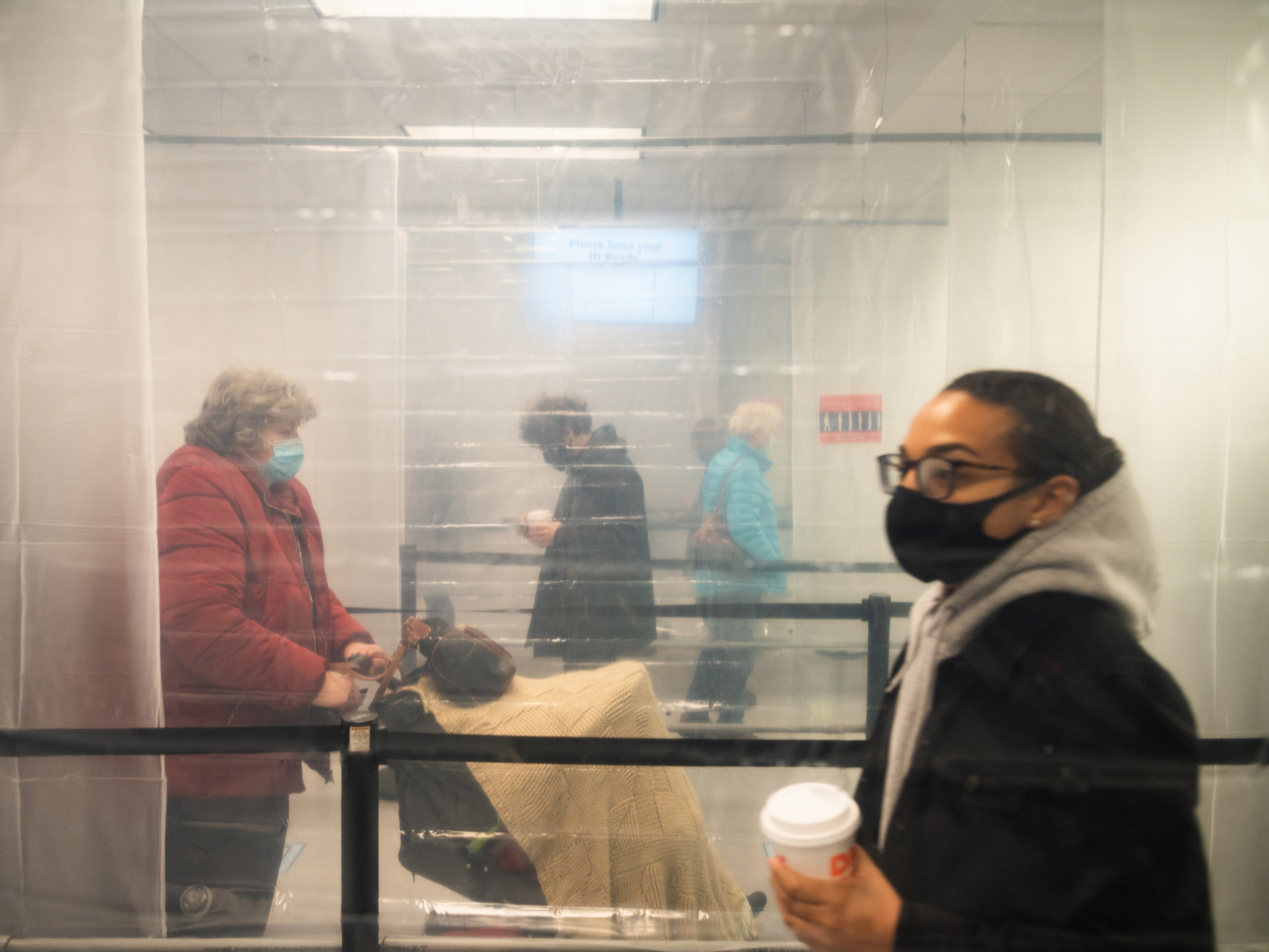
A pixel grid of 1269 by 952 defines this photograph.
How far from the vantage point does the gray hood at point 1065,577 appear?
669mm

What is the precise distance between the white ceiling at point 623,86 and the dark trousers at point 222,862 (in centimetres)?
116

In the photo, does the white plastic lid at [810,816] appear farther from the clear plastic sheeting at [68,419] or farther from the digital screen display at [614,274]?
the clear plastic sheeting at [68,419]

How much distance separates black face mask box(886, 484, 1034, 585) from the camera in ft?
2.42

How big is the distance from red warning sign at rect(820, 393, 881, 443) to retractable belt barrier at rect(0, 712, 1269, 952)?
0.54 metres

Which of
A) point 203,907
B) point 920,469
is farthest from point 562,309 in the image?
point 203,907

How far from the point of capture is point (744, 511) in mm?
1422

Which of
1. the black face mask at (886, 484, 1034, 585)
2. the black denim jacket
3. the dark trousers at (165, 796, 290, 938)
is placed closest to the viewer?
the black denim jacket

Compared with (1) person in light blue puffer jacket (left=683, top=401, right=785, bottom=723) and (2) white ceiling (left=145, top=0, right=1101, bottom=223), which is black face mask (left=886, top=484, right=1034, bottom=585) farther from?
(2) white ceiling (left=145, top=0, right=1101, bottom=223)

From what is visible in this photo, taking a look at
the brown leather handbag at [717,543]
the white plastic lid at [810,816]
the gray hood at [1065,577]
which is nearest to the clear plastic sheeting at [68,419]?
the brown leather handbag at [717,543]

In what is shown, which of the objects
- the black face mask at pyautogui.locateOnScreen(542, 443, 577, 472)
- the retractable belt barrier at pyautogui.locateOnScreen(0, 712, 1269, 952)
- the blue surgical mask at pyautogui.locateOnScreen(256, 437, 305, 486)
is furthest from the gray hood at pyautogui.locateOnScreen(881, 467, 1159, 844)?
the blue surgical mask at pyautogui.locateOnScreen(256, 437, 305, 486)

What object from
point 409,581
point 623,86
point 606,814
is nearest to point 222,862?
point 409,581

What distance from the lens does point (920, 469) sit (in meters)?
0.79

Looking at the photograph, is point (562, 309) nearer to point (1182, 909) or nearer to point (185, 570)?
point (185, 570)

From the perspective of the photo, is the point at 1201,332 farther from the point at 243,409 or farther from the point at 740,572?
the point at 243,409
